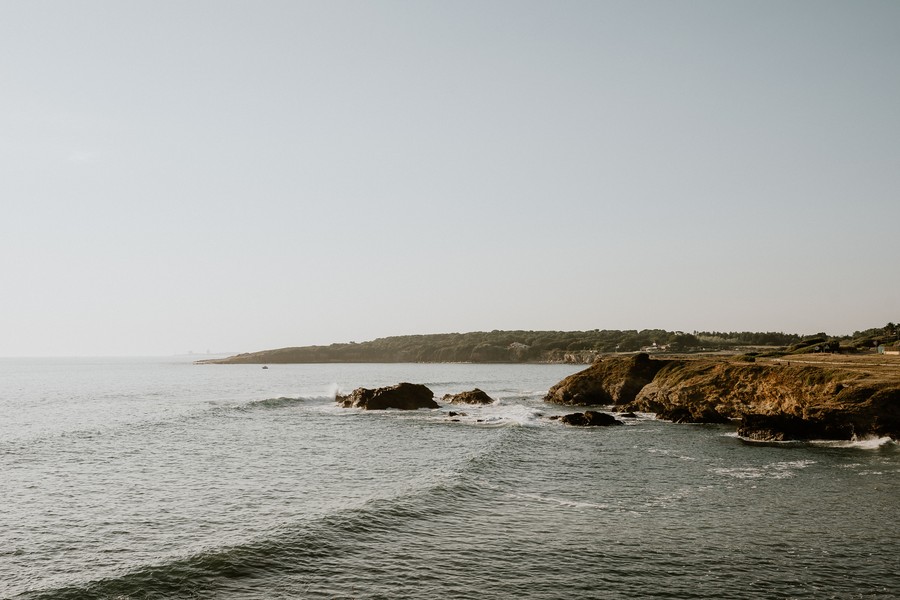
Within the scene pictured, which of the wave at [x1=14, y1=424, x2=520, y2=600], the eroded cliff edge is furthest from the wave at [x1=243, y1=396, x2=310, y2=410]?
the wave at [x1=14, y1=424, x2=520, y2=600]

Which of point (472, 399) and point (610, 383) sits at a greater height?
point (610, 383)

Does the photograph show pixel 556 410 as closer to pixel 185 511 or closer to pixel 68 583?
pixel 185 511

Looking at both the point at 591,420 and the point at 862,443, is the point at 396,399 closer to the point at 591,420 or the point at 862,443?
the point at 591,420

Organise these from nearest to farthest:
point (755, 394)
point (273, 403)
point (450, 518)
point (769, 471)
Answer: point (450, 518) < point (769, 471) < point (755, 394) < point (273, 403)

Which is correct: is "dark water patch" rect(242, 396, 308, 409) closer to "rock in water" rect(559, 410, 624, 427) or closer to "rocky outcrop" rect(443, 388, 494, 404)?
"rocky outcrop" rect(443, 388, 494, 404)

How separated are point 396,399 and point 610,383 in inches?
1087

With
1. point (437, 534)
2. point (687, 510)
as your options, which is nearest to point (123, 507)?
point (437, 534)

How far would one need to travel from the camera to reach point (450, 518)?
26.5m

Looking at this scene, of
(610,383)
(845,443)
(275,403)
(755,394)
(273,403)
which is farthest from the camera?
(275,403)

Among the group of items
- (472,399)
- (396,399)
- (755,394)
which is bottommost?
(472,399)

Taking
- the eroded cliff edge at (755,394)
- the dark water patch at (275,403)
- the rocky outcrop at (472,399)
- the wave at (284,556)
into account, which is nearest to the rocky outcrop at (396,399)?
the rocky outcrop at (472,399)

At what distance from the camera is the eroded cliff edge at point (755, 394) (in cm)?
4438

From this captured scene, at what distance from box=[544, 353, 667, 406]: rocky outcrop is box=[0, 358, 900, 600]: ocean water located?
27.0 m

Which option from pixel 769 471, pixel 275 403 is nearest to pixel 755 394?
pixel 769 471
